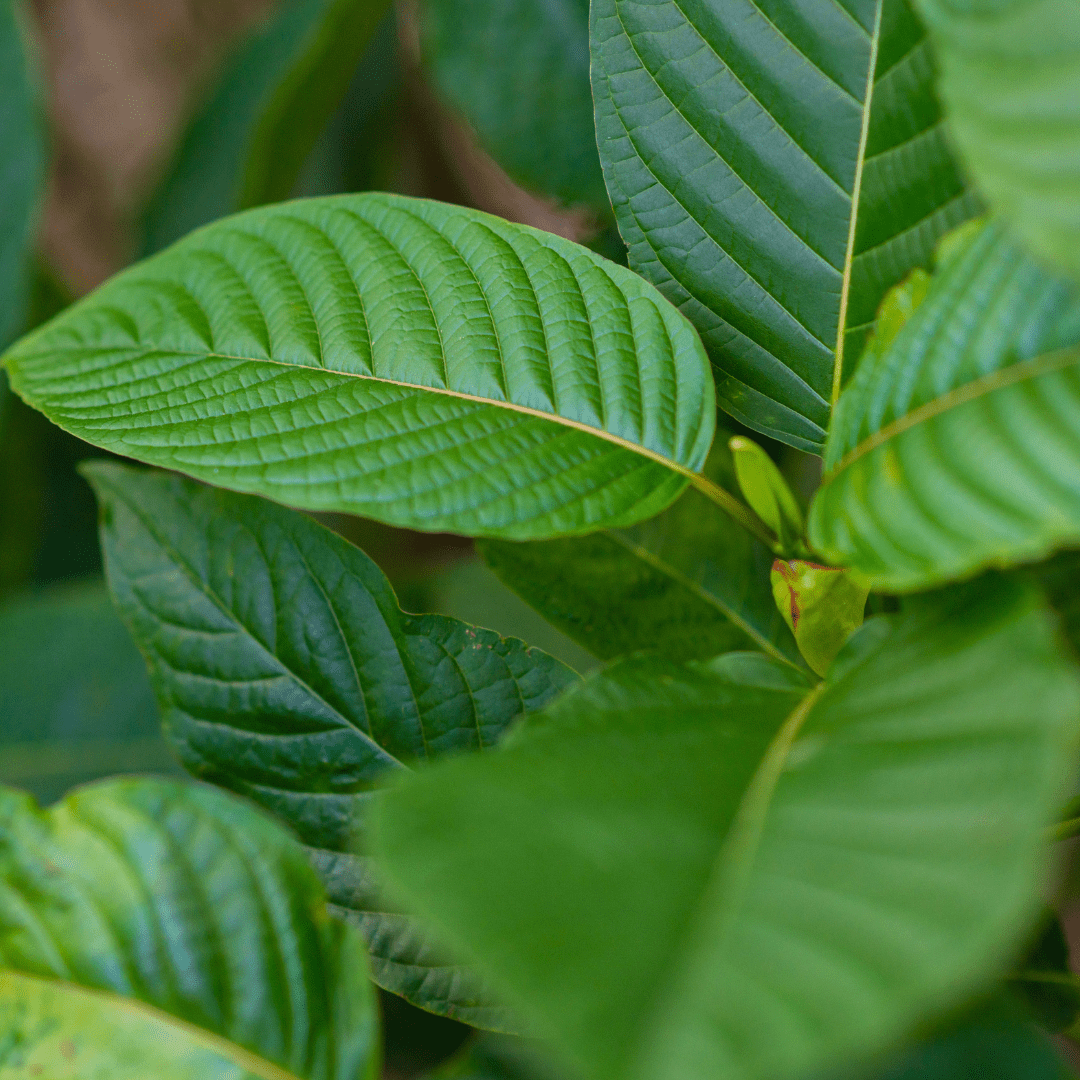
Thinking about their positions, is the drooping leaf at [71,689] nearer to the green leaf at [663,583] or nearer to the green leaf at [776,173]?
the green leaf at [663,583]

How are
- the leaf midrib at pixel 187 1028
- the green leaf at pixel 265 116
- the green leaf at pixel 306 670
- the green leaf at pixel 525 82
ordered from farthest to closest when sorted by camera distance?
the green leaf at pixel 265 116
the green leaf at pixel 525 82
the green leaf at pixel 306 670
the leaf midrib at pixel 187 1028

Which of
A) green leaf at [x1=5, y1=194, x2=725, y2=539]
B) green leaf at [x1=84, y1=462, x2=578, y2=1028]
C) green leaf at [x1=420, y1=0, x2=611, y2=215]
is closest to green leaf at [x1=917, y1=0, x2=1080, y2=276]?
green leaf at [x1=5, y1=194, x2=725, y2=539]

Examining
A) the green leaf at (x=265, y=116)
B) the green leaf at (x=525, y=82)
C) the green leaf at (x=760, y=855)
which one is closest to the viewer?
the green leaf at (x=760, y=855)

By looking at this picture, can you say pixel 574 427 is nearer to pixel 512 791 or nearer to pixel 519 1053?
pixel 512 791

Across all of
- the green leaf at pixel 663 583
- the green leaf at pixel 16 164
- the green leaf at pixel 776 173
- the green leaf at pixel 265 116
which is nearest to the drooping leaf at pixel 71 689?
the green leaf at pixel 16 164

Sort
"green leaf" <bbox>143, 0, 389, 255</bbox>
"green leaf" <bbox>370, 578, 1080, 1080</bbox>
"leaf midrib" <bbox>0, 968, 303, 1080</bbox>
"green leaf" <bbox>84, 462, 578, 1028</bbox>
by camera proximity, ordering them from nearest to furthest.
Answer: "green leaf" <bbox>370, 578, 1080, 1080</bbox>
"leaf midrib" <bbox>0, 968, 303, 1080</bbox>
"green leaf" <bbox>84, 462, 578, 1028</bbox>
"green leaf" <bbox>143, 0, 389, 255</bbox>

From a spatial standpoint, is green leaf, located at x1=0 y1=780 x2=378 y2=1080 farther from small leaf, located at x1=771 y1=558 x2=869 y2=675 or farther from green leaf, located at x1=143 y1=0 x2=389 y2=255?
green leaf, located at x1=143 y1=0 x2=389 y2=255

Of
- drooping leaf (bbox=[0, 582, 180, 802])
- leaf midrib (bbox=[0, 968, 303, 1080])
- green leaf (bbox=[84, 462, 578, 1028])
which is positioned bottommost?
drooping leaf (bbox=[0, 582, 180, 802])

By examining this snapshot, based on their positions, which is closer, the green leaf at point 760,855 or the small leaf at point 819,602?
the green leaf at point 760,855
